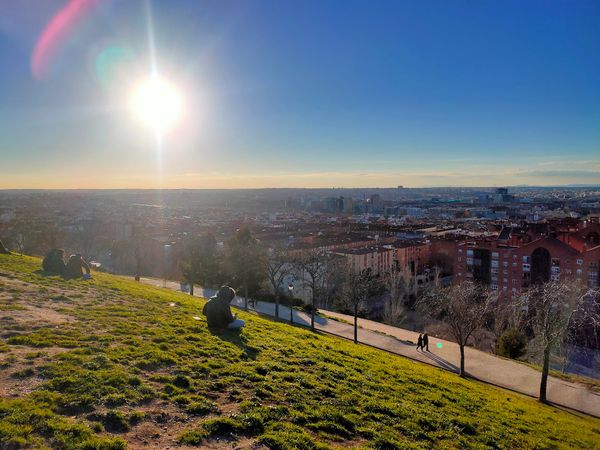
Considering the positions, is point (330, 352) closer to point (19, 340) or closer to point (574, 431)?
point (574, 431)

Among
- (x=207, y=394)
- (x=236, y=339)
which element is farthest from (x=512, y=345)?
(x=207, y=394)

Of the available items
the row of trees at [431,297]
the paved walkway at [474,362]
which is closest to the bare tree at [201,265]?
the row of trees at [431,297]

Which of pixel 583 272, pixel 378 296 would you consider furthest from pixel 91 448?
pixel 583 272

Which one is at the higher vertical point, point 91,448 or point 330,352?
point 91,448

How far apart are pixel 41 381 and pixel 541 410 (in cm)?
1653

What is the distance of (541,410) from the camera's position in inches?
623

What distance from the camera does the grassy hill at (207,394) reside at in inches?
297

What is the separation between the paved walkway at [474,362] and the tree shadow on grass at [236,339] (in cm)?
1303

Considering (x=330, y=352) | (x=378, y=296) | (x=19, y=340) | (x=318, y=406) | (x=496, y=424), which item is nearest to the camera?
(x=318, y=406)

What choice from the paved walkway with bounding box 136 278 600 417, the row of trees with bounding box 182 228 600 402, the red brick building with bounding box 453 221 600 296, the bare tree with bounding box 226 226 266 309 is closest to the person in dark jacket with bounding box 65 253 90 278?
the row of trees with bounding box 182 228 600 402

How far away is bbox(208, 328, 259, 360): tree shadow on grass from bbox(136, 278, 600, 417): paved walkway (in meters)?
13.0

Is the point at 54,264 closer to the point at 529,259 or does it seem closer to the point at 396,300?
the point at 396,300

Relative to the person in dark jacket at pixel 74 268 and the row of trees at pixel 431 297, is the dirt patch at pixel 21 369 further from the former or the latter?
the row of trees at pixel 431 297

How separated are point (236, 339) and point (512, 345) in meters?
22.2
